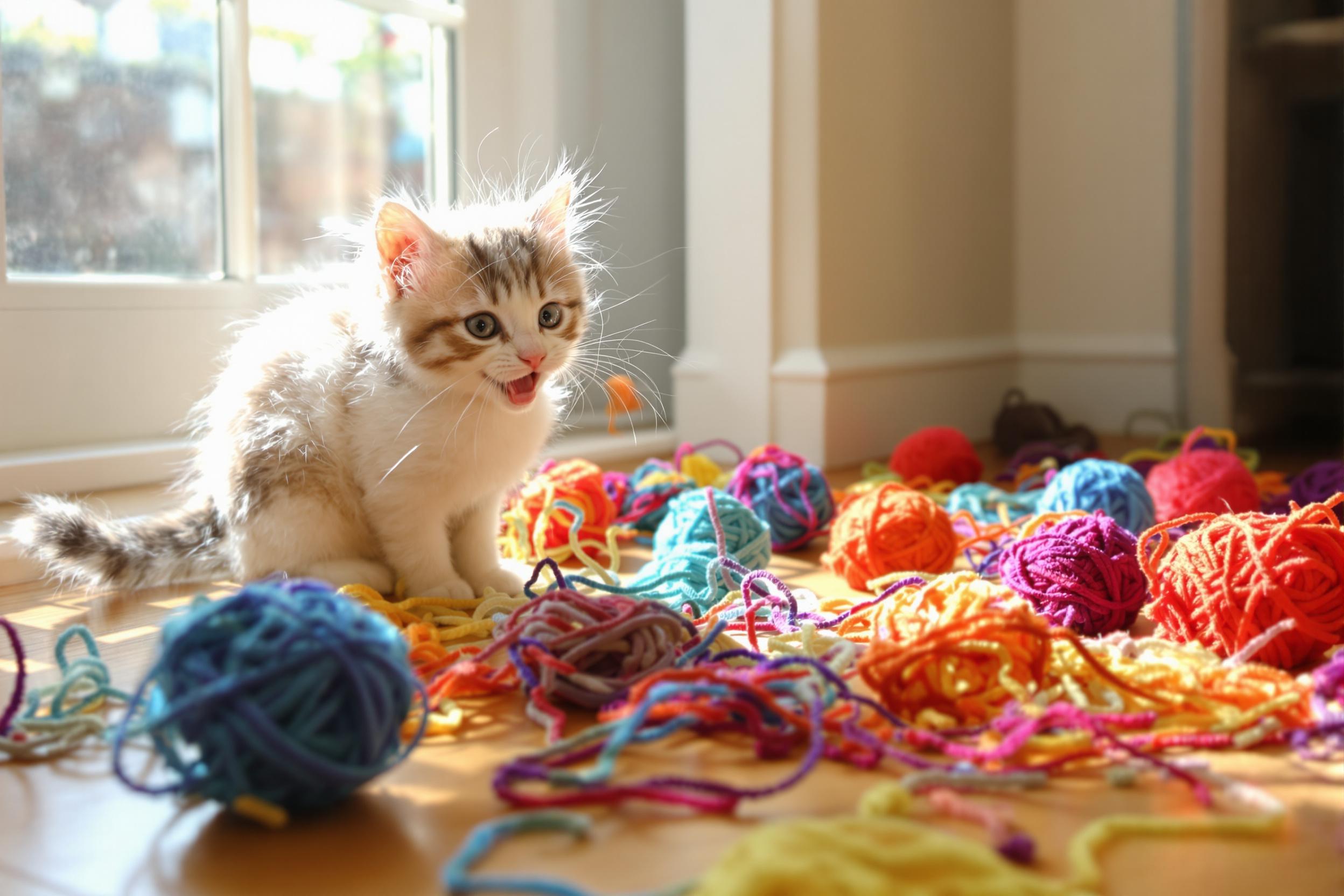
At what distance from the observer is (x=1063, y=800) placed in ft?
2.37

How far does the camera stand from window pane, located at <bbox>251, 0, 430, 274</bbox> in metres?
1.88

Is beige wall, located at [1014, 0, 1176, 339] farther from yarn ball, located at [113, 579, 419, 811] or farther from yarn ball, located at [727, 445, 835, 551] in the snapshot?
yarn ball, located at [113, 579, 419, 811]

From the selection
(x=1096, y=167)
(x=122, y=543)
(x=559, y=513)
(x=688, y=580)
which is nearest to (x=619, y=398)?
(x=559, y=513)

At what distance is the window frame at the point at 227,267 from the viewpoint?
158 centimetres

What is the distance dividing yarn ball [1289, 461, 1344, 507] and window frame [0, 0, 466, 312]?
1.53 meters

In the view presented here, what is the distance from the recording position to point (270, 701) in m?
0.66

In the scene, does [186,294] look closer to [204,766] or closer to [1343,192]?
[204,766]

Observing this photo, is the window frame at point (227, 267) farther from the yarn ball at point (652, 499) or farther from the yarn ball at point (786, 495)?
the yarn ball at point (786, 495)

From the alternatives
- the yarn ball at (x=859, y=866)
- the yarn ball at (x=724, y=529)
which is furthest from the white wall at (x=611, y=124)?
the yarn ball at (x=859, y=866)

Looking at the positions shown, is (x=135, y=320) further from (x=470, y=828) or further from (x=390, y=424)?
(x=470, y=828)

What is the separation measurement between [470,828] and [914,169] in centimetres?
204

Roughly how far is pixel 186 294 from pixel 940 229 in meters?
1.58

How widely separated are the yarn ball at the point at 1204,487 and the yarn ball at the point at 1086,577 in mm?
444

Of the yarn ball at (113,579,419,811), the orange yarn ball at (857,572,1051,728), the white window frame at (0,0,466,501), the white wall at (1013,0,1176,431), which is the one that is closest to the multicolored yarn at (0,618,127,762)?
the yarn ball at (113,579,419,811)
